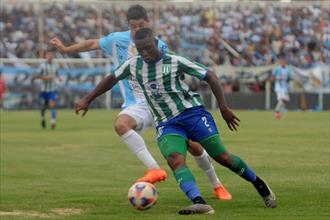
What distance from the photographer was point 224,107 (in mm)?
9977

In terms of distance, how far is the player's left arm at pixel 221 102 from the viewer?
997cm

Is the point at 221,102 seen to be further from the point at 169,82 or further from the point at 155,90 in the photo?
the point at 155,90

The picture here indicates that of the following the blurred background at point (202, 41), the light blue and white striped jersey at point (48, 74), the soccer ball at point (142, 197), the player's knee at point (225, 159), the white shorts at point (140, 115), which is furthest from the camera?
the blurred background at point (202, 41)

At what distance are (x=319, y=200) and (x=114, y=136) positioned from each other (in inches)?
571

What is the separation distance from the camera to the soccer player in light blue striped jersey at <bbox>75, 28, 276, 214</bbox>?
32.8ft

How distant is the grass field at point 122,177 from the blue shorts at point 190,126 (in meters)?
0.84

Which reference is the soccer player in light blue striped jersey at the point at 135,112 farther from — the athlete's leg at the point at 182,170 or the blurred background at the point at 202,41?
the blurred background at the point at 202,41

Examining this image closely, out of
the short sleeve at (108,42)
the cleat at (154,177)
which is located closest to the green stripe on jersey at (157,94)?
the cleat at (154,177)

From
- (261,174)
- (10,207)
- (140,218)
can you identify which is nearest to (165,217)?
(140,218)

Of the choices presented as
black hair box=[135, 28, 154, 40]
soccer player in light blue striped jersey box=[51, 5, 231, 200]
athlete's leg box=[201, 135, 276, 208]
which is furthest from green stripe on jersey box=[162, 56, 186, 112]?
soccer player in light blue striped jersey box=[51, 5, 231, 200]

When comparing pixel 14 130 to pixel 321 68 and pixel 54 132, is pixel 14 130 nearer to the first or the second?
pixel 54 132

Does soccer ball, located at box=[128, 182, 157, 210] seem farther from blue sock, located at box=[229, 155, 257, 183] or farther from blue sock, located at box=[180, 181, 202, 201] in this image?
blue sock, located at box=[229, 155, 257, 183]

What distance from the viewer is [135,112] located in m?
11.8

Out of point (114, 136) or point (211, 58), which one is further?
point (211, 58)
